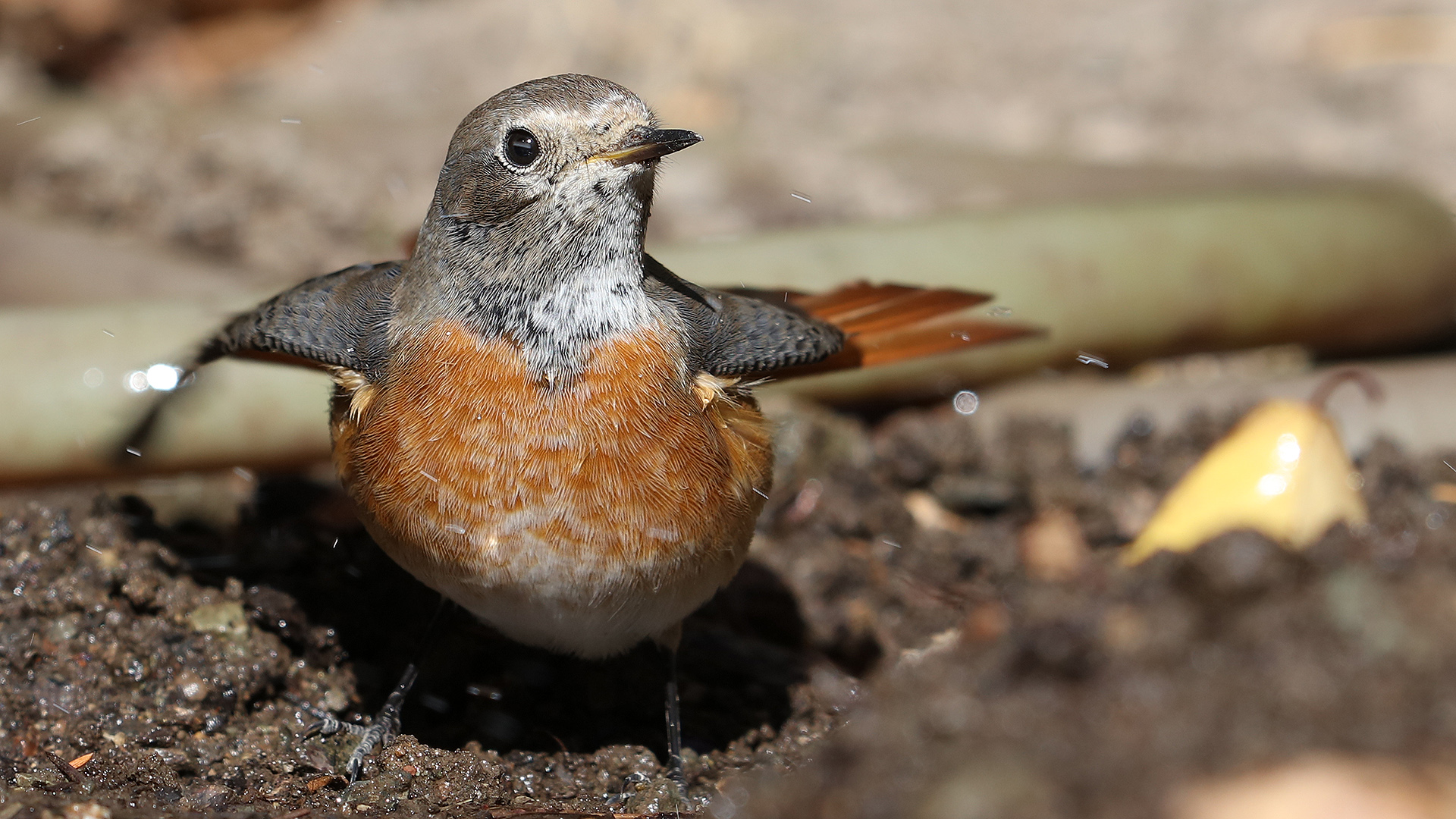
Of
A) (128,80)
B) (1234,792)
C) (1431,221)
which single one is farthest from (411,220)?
(1234,792)

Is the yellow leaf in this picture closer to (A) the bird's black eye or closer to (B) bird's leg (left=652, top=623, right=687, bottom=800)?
(B) bird's leg (left=652, top=623, right=687, bottom=800)

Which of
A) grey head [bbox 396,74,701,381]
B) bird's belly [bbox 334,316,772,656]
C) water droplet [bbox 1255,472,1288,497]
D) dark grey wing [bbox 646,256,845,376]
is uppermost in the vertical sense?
grey head [bbox 396,74,701,381]

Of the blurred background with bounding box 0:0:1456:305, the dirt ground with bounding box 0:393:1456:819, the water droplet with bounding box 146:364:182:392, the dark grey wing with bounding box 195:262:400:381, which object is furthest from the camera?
the blurred background with bounding box 0:0:1456:305

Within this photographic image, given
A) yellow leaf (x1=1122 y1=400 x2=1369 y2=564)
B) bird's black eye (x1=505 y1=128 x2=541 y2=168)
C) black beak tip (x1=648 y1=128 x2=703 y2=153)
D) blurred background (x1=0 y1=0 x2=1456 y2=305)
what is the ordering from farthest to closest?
1. blurred background (x1=0 y1=0 x2=1456 y2=305)
2. yellow leaf (x1=1122 y1=400 x2=1369 y2=564)
3. bird's black eye (x1=505 y1=128 x2=541 y2=168)
4. black beak tip (x1=648 y1=128 x2=703 y2=153)

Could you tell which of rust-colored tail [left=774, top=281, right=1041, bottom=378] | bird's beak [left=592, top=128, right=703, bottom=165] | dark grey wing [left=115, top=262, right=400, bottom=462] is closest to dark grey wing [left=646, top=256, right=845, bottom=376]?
rust-colored tail [left=774, top=281, right=1041, bottom=378]

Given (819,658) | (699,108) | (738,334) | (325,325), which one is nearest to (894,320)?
(738,334)

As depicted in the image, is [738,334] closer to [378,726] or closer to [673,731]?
[673,731]

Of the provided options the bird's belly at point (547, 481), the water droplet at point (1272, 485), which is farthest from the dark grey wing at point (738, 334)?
the water droplet at point (1272, 485)
